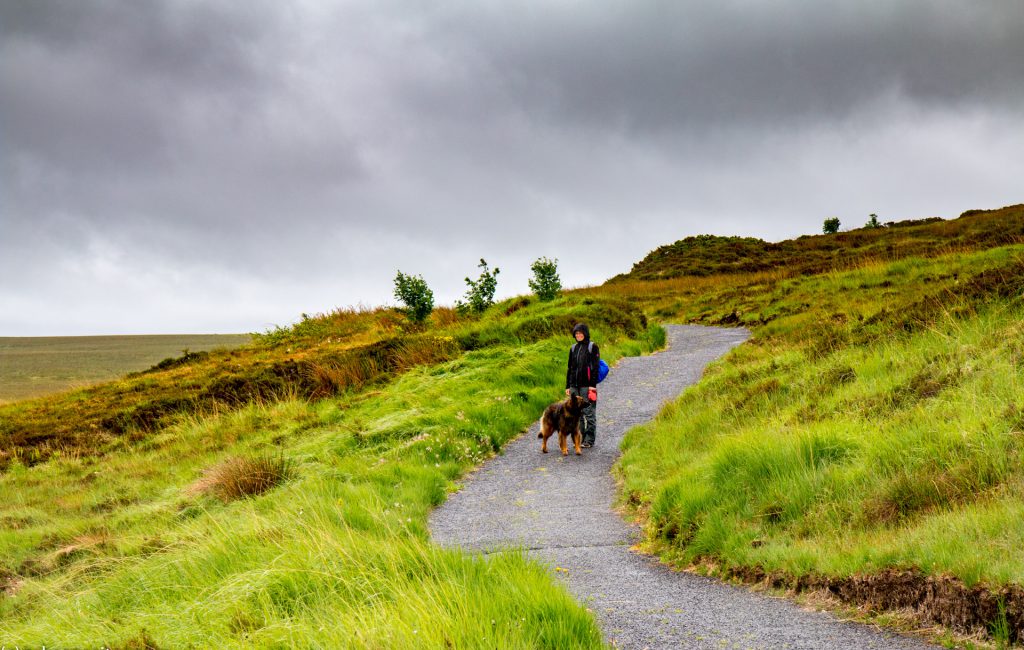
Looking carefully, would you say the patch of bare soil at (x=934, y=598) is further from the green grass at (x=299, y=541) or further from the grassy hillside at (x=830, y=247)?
the grassy hillside at (x=830, y=247)

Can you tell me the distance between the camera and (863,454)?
21.5 ft

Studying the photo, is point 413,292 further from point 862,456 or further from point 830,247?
point 830,247

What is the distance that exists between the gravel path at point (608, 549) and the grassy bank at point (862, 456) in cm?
47

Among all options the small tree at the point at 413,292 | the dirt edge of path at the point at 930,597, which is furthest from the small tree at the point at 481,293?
the dirt edge of path at the point at 930,597

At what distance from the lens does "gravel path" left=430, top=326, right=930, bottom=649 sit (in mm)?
4586

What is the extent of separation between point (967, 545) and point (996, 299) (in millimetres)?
7841

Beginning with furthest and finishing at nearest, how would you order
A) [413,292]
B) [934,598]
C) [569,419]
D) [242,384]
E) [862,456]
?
1. [413,292]
2. [242,384]
3. [569,419]
4. [862,456]
5. [934,598]

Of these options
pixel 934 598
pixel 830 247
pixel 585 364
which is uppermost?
pixel 830 247

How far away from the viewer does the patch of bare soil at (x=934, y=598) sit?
13.4ft

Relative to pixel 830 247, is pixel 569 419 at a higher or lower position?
lower

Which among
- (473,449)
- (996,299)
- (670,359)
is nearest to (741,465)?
(473,449)

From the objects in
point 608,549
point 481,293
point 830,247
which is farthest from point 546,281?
point 830,247

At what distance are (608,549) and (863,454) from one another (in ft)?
8.89

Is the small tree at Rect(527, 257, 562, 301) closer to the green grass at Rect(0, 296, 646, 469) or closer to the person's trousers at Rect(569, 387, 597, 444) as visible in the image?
the green grass at Rect(0, 296, 646, 469)
